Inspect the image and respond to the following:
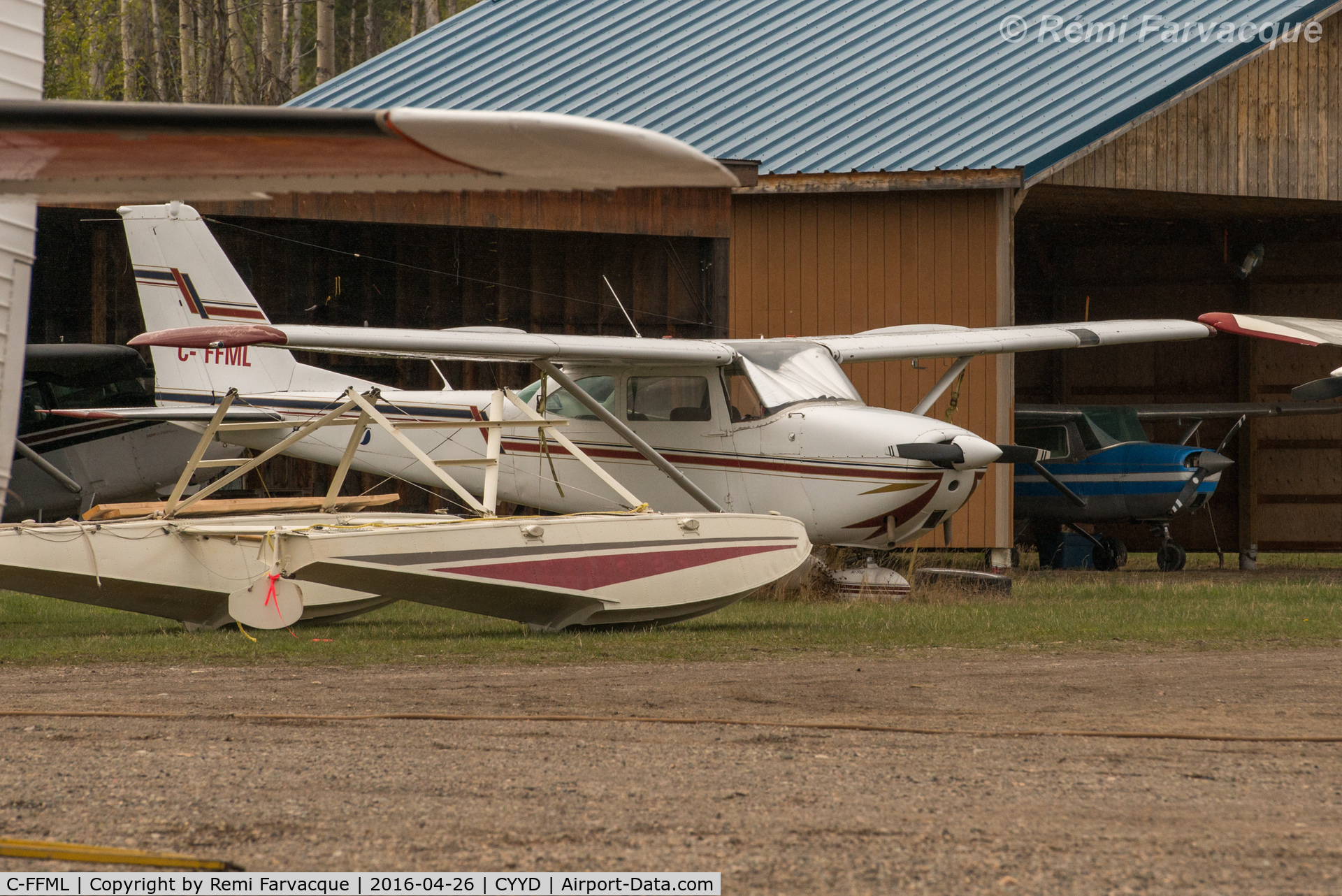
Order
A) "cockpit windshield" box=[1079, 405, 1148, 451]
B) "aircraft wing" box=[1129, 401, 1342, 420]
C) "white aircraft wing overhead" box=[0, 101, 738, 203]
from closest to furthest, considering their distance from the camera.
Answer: "white aircraft wing overhead" box=[0, 101, 738, 203] < "cockpit windshield" box=[1079, 405, 1148, 451] < "aircraft wing" box=[1129, 401, 1342, 420]

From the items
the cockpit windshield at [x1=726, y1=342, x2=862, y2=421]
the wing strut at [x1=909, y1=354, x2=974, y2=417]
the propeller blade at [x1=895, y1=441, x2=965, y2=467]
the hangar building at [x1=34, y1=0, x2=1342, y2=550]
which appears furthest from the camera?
the hangar building at [x1=34, y1=0, x2=1342, y2=550]

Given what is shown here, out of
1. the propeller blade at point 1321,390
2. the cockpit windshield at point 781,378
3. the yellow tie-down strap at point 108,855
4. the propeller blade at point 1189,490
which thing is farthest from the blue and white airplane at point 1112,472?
the yellow tie-down strap at point 108,855

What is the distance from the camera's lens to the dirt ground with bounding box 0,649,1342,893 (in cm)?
324

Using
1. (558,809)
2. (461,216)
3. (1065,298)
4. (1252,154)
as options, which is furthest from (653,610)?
(1065,298)

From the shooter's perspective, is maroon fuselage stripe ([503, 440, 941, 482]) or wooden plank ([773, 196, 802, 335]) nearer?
maroon fuselage stripe ([503, 440, 941, 482])

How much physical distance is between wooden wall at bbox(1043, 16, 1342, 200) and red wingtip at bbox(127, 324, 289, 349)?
8778mm

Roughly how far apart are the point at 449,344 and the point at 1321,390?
6.79 metres

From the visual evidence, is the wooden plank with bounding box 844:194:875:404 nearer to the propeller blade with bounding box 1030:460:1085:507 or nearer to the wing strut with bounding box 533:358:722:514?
the propeller blade with bounding box 1030:460:1085:507

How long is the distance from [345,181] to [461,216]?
12.8 metres

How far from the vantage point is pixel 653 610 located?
27.5 feet

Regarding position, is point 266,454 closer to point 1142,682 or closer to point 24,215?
point 1142,682

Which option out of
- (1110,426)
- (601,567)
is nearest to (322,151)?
(601,567)

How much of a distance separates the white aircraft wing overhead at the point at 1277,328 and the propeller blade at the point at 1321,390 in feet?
3.03

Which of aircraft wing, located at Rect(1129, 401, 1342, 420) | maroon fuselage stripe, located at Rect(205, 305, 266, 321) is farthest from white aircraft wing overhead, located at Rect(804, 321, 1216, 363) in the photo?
maroon fuselage stripe, located at Rect(205, 305, 266, 321)
